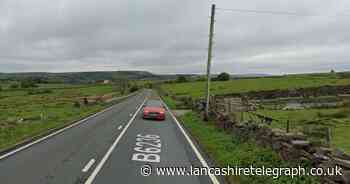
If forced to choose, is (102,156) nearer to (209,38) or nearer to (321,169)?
(321,169)

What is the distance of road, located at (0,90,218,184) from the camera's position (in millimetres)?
8164

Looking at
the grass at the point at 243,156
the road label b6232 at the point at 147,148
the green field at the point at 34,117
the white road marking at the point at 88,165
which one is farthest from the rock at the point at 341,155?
the green field at the point at 34,117

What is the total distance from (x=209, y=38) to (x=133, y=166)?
14445 mm

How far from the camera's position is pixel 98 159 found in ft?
34.1

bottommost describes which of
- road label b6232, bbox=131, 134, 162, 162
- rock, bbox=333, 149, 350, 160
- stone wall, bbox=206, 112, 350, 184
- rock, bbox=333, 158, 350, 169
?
road label b6232, bbox=131, 134, 162, 162

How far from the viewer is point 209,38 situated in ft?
73.1

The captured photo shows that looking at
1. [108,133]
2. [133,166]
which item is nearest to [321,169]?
[133,166]

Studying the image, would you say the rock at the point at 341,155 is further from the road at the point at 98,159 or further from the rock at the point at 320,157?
the road at the point at 98,159

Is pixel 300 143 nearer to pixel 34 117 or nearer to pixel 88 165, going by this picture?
pixel 88 165

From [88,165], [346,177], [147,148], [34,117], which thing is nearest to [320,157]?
[346,177]

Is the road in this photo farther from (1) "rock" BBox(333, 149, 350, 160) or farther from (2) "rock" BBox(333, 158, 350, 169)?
(1) "rock" BBox(333, 149, 350, 160)

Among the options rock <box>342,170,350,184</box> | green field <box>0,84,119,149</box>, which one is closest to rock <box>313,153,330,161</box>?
rock <box>342,170,350,184</box>

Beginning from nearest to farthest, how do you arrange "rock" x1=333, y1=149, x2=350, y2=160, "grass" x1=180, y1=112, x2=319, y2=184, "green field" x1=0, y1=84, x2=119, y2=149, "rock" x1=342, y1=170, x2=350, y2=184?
1. "rock" x1=342, y1=170, x2=350, y2=184
2. "rock" x1=333, y1=149, x2=350, y2=160
3. "grass" x1=180, y1=112, x2=319, y2=184
4. "green field" x1=0, y1=84, x2=119, y2=149

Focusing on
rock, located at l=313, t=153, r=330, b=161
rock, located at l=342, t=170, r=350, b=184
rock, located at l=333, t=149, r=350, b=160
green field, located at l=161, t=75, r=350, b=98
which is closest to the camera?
rock, located at l=342, t=170, r=350, b=184
